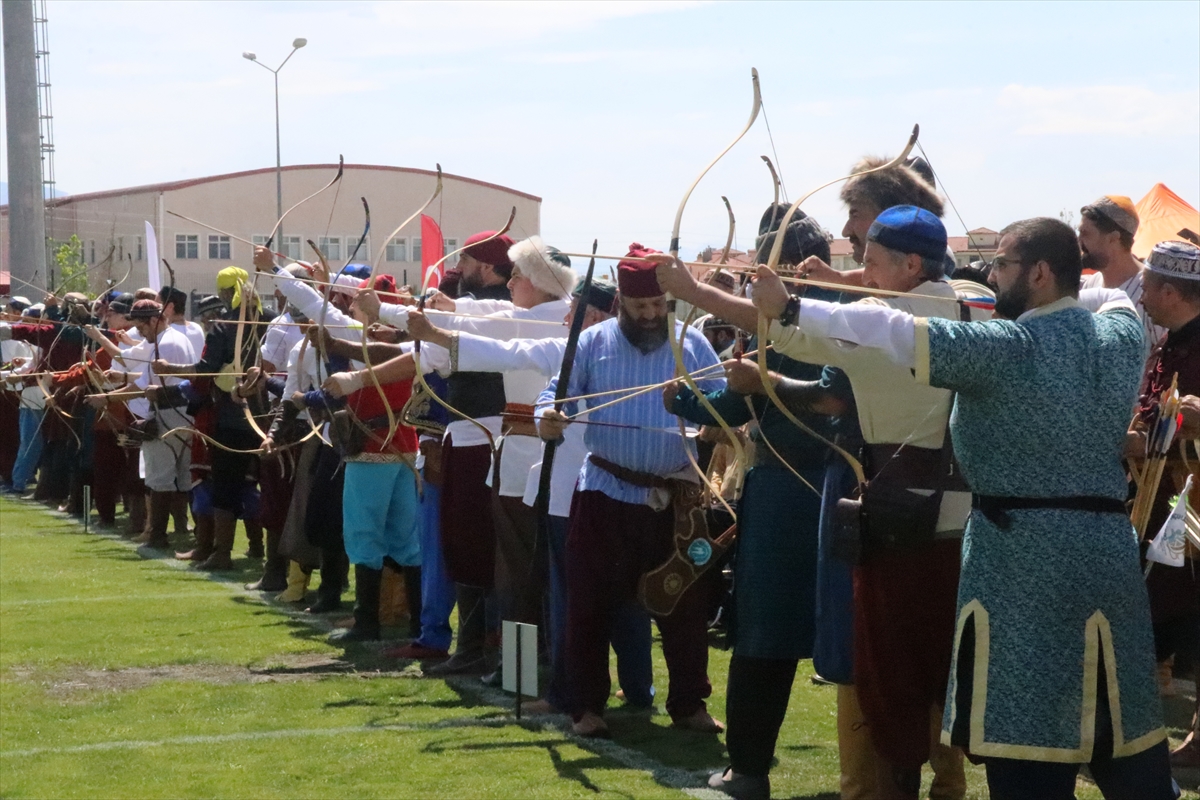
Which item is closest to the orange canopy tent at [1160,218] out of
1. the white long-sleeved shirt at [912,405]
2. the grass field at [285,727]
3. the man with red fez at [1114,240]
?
the man with red fez at [1114,240]

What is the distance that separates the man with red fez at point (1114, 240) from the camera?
225 inches

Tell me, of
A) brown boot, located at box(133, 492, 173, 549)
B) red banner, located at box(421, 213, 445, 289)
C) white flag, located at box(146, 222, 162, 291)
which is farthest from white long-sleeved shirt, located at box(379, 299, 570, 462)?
white flag, located at box(146, 222, 162, 291)

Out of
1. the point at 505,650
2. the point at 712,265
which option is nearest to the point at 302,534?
the point at 505,650

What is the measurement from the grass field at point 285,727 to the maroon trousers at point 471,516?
20.0 inches

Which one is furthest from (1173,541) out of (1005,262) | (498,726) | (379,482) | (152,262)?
(152,262)

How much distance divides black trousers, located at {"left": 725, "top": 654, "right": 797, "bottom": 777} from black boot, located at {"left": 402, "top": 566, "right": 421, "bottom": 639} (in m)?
3.42

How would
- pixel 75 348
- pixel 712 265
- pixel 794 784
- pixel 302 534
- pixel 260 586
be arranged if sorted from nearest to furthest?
pixel 712 265 < pixel 794 784 < pixel 302 534 < pixel 260 586 < pixel 75 348

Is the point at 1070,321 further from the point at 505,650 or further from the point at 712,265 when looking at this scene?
the point at 505,650

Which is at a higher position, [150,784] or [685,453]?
[685,453]

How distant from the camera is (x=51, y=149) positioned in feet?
123

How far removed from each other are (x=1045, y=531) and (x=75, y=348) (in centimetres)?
1200

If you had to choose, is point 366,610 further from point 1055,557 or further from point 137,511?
point 137,511

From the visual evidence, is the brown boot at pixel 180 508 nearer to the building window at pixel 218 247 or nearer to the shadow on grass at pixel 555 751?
the shadow on grass at pixel 555 751

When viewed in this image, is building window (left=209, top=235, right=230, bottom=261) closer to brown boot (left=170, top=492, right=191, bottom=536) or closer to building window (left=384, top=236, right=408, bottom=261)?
building window (left=384, top=236, right=408, bottom=261)
